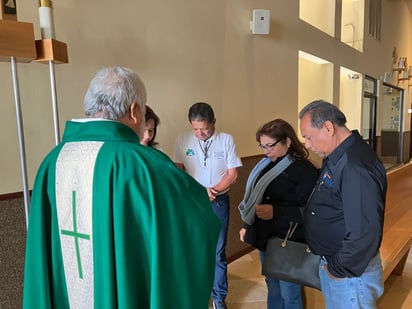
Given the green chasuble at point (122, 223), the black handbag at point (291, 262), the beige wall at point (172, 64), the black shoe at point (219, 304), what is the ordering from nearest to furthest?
the green chasuble at point (122, 223) → the black handbag at point (291, 262) → the beige wall at point (172, 64) → the black shoe at point (219, 304)

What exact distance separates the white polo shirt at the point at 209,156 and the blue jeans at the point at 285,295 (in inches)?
28.8

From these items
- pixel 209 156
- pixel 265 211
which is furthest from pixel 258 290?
pixel 265 211

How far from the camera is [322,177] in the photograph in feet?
4.35

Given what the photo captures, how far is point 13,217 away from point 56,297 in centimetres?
86

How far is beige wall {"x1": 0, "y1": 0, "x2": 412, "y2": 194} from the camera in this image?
72.1 inches

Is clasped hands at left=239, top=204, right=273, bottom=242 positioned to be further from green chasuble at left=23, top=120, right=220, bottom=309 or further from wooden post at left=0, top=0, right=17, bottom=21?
wooden post at left=0, top=0, right=17, bottom=21

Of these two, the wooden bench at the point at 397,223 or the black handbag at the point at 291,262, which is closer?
the black handbag at the point at 291,262

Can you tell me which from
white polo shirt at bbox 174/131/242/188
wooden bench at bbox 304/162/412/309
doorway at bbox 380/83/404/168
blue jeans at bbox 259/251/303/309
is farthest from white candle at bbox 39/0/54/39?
doorway at bbox 380/83/404/168

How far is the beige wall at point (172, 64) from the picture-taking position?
1830mm

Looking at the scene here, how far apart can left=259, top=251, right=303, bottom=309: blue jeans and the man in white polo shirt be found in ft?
1.87

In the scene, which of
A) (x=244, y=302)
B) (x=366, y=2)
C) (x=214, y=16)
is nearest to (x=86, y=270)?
(x=244, y=302)

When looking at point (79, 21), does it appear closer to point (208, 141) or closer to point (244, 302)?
point (208, 141)

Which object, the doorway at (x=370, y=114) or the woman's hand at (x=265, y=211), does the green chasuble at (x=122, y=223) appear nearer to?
the woman's hand at (x=265, y=211)

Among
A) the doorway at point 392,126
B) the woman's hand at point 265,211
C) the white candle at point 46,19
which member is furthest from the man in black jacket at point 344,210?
the doorway at point 392,126
